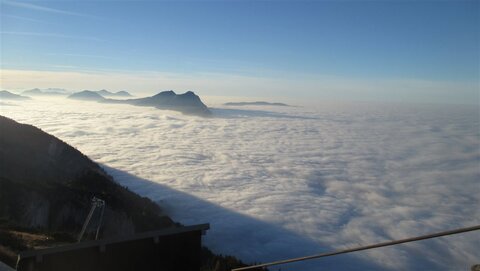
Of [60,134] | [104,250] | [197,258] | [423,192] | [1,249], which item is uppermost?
[104,250]

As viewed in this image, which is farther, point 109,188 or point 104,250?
point 109,188

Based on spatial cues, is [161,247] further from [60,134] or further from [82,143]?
[60,134]

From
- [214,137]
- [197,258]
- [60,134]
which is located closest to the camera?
[197,258]

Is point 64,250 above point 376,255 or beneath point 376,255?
above

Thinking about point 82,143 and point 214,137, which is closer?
point 82,143

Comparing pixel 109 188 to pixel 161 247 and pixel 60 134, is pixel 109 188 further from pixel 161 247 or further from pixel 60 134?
pixel 60 134

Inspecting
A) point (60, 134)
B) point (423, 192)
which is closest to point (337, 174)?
point (423, 192)

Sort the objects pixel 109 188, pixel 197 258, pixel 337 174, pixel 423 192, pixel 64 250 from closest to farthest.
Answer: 1. pixel 64 250
2. pixel 197 258
3. pixel 109 188
4. pixel 423 192
5. pixel 337 174

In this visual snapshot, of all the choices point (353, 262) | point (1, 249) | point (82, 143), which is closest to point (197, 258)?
point (1, 249)

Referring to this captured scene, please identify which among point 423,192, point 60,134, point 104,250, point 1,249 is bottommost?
point 423,192
